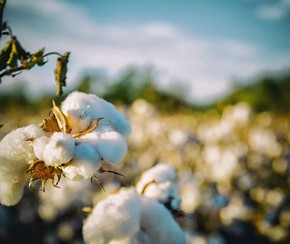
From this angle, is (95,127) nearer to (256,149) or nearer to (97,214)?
(97,214)

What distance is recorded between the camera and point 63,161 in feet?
2.08

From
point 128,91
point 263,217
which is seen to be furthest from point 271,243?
point 128,91

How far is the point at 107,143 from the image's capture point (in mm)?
663

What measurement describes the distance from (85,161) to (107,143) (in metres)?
0.05

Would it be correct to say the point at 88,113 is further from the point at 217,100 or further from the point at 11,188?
the point at 217,100

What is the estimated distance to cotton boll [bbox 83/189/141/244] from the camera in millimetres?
773

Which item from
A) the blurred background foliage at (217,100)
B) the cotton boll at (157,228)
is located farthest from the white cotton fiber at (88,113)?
the blurred background foliage at (217,100)

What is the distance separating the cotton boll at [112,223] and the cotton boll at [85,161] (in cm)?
17

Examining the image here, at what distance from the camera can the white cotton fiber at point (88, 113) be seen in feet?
2.29

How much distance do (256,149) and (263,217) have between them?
124 cm

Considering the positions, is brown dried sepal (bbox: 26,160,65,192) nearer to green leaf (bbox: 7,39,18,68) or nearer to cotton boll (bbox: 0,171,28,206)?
cotton boll (bbox: 0,171,28,206)

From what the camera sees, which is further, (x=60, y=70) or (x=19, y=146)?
(x=60, y=70)

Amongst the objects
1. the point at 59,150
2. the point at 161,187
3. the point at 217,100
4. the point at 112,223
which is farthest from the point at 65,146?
the point at 217,100

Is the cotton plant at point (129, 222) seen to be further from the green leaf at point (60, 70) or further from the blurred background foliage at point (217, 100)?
the blurred background foliage at point (217, 100)
